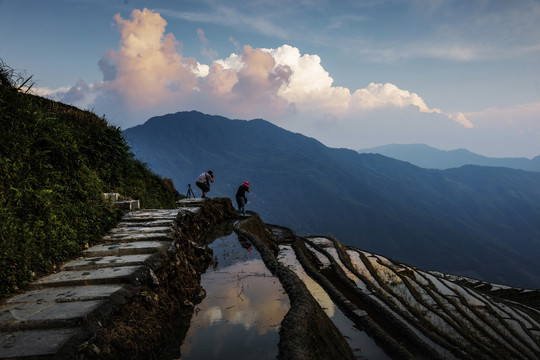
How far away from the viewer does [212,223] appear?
15391 millimetres

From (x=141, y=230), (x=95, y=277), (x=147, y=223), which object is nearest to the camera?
(x=95, y=277)

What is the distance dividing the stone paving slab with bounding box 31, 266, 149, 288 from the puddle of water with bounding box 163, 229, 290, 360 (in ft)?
4.03

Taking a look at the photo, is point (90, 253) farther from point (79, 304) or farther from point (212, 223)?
point (212, 223)

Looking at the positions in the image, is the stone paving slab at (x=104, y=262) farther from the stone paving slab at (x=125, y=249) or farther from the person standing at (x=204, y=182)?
the person standing at (x=204, y=182)

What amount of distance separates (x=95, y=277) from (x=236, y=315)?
245 cm

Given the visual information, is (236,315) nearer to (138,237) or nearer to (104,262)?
(104,262)

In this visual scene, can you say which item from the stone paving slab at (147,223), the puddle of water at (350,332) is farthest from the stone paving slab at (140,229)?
the puddle of water at (350,332)

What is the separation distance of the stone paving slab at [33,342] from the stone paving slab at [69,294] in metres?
0.68

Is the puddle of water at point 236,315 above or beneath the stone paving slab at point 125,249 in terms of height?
beneath

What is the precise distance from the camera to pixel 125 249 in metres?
5.97

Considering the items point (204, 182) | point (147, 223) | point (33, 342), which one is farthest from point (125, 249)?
point (204, 182)

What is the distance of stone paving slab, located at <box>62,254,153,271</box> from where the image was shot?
5.16 metres

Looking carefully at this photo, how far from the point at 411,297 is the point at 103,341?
15585mm

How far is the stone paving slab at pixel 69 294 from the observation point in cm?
398
